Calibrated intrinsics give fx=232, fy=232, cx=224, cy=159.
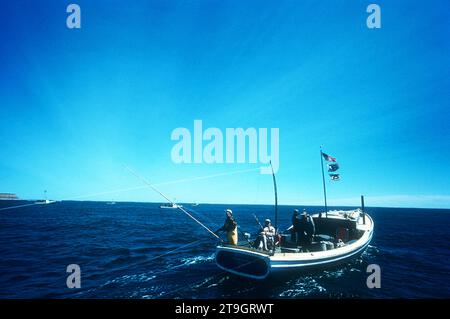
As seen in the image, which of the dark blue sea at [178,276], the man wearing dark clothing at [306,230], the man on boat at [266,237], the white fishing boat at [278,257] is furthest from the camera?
the man wearing dark clothing at [306,230]

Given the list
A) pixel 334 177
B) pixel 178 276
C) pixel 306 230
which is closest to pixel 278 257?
pixel 306 230

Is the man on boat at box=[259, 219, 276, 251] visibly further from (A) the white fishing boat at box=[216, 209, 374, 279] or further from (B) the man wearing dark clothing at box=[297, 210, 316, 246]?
(B) the man wearing dark clothing at box=[297, 210, 316, 246]

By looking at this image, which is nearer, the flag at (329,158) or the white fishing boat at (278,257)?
the white fishing boat at (278,257)

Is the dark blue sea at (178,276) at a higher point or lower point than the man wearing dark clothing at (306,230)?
lower

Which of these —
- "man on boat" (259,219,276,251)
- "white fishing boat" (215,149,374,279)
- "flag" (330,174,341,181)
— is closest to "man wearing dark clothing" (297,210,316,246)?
"white fishing boat" (215,149,374,279)

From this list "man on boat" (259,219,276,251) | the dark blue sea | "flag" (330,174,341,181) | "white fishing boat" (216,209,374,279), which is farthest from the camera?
"flag" (330,174,341,181)

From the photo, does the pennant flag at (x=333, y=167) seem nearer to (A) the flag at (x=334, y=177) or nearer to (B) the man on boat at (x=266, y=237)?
(A) the flag at (x=334, y=177)

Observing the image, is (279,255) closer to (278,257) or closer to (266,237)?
(278,257)

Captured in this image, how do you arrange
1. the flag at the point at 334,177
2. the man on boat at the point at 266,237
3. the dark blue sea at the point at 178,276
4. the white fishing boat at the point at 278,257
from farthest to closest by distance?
the flag at the point at 334,177
the man on boat at the point at 266,237
the dark blue sea at the point at 178,276
the white fishing boat at the point at 278,257

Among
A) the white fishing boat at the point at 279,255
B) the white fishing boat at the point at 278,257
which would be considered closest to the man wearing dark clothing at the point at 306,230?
the white fishing boat at the point at 279,255

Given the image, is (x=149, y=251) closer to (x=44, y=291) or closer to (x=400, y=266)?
(x=44, y=291)

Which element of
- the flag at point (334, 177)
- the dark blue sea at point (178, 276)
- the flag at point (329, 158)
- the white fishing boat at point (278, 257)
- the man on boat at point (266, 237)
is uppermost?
the flag at point (329, 158)
